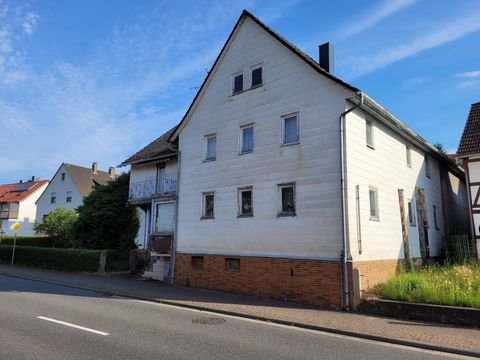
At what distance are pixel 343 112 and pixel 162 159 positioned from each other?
12.0 m

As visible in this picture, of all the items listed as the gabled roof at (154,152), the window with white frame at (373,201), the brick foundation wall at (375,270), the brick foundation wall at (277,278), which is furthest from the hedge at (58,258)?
the window with white frame at (373,201)

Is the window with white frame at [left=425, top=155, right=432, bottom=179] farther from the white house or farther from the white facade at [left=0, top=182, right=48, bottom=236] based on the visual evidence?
the white facade at [left=0, top=182, right=48, bottom=236]

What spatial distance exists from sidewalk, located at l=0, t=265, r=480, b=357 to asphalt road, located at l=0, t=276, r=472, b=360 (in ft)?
1.49

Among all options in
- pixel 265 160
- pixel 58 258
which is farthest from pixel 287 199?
pixel 58 258

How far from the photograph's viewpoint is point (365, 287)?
1279 cm

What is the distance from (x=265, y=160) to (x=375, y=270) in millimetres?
5683

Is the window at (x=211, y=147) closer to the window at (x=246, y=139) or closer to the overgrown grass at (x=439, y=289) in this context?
the window at (x=246, y=139)

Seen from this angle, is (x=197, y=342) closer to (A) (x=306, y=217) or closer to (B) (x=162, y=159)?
(A) (x=306, y=217)

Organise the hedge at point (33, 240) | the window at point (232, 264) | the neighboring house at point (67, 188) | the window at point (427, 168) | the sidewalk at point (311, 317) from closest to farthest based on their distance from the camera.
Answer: the sidewalk at point (311, 317)
the window at point (232, 264)
the window at point (427, 168)
the hedge at point (33, 240)
the neighboring house at point (67, 188)

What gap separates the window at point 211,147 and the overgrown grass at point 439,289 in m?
8.70

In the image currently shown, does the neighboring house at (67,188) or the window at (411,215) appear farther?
the neighboring house at (67,188)

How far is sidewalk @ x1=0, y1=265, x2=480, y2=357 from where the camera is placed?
26.8ft

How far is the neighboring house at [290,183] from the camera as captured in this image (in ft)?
42.5

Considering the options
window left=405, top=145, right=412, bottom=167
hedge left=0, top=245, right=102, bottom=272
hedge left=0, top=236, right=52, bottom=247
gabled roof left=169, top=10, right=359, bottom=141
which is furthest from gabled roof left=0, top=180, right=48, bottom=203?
window left=405, top=145, right=412, bottom=167
